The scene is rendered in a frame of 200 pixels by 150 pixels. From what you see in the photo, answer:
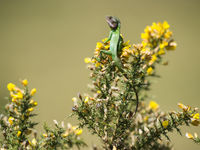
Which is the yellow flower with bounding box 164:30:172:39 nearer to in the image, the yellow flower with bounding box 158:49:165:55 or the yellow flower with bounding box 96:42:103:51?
the yellow flower with bounding box 158:49:165:55

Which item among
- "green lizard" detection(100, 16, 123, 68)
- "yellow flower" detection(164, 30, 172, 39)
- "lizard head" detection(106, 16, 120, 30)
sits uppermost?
"lizard head" detection(106, 16, 120, 30)

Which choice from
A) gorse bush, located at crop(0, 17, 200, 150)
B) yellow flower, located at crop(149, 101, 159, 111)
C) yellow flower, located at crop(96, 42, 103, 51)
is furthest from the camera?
yellow flower, located at crop(149, 101, 159, 111)

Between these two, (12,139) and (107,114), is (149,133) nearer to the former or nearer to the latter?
(107,114)

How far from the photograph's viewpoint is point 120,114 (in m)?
0.80

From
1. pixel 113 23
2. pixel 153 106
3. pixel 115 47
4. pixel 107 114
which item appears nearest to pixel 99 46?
pixel 115 47

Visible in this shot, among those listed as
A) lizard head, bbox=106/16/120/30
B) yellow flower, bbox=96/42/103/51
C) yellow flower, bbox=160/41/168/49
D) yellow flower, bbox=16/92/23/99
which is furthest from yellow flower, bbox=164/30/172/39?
yellow flower, bbox=16/92/23/99

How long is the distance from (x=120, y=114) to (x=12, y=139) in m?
0.46

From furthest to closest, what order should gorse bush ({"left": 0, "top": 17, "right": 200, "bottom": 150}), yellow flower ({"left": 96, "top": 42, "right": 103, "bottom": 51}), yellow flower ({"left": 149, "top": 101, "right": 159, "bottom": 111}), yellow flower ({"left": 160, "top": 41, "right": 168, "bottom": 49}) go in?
yellow flower ({"left": 149, "top": 101, "right": 159, "bottom": 111}) → yellow flower ({"left": 160, "top": 41, "right": 168, "bottom": 49}) → yellow flower ({"left": 96, "top": 42, "right": 103, "bottom": 51}) → gorse bush ({"left": 0, "top": 17, "right": 200, "bottom": 150})

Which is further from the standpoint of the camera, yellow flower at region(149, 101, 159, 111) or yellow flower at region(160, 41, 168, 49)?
yellow flower at region(149, 101, 159, 111)

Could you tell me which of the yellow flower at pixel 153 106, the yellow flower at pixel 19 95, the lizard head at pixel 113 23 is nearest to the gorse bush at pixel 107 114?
the yellow flower at pixel 19 95

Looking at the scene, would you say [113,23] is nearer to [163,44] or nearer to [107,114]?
[163,44]

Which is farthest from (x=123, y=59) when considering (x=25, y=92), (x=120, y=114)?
(x=25, y=92)

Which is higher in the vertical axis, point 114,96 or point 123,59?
point 123,59

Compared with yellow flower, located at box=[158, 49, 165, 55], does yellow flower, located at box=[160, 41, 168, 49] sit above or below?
above
